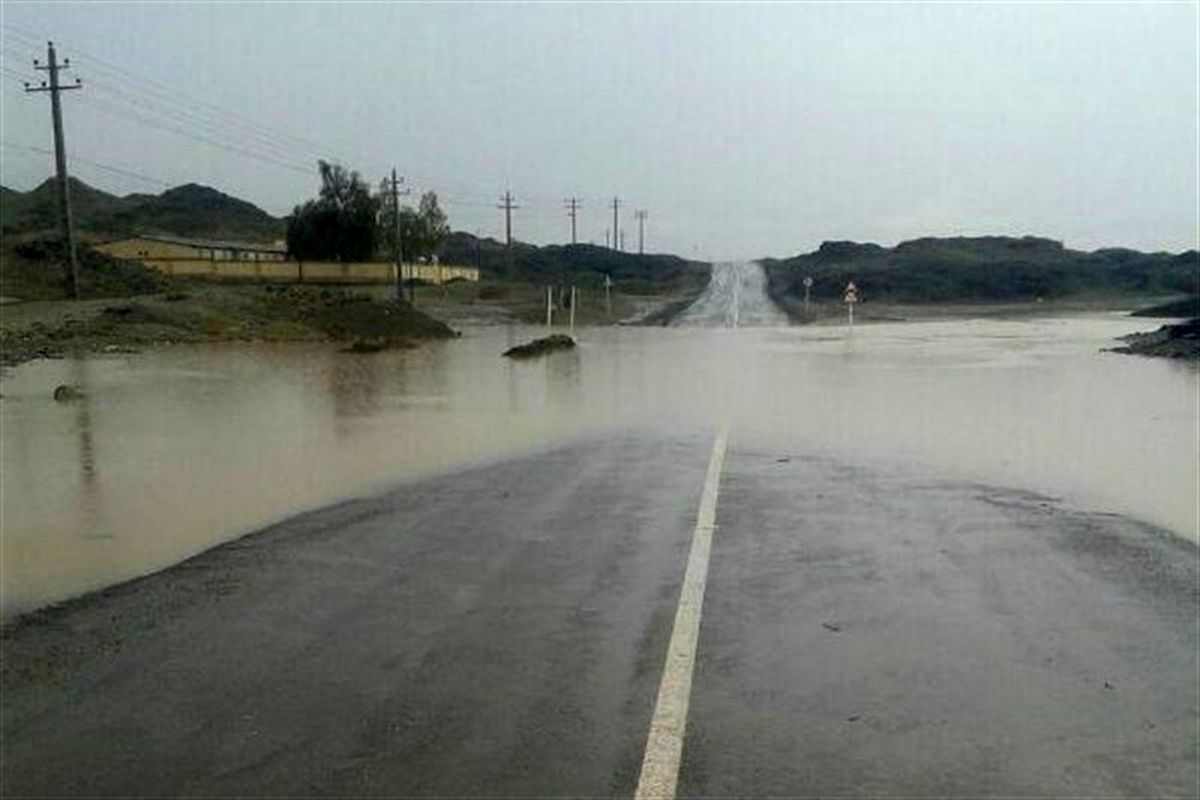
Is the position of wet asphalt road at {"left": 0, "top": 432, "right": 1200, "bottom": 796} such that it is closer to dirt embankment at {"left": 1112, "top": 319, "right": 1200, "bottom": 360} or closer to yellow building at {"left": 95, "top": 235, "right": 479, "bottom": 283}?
dirt embankment at {"left": 1112, "top": 319, "right": 1200, "bottom": 360}

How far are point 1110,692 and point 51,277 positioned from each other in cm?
5204

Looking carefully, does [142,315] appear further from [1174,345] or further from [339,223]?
[339,223]

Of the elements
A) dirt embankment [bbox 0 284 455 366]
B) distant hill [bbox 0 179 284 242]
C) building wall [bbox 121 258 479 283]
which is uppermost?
distant hill [bbox 0 179 284 242]

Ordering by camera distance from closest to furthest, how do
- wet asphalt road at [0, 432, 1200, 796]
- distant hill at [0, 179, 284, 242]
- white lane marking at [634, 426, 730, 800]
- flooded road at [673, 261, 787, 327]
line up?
white lane marking at [634, 426, 730, 800], wet asphalt road at [0, 432, 1200, 796], flooded road at [673, 261, 787, 327], distant hill at [0, 179, 284, 242]

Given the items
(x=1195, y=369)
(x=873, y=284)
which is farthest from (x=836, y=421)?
(x=873, y=284)

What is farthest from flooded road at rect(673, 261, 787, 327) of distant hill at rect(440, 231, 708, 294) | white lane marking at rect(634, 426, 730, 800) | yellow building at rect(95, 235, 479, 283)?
white lane marking at rect(634, 426, 730, 800)

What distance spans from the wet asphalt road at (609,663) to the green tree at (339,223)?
→ 80825mm

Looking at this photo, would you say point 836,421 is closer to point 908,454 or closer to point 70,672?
point 908,454

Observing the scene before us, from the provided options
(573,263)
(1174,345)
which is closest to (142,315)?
(1174,345)

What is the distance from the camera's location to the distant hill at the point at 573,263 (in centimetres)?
12375

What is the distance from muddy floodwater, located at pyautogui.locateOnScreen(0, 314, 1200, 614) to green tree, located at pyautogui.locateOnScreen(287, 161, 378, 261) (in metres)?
57.0

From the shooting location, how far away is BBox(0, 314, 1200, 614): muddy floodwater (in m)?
9.30

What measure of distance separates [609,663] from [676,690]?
1.63 ft

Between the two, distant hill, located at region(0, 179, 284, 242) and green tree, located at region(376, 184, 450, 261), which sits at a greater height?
distant hill, located at region(0, 179, 284, 242)
